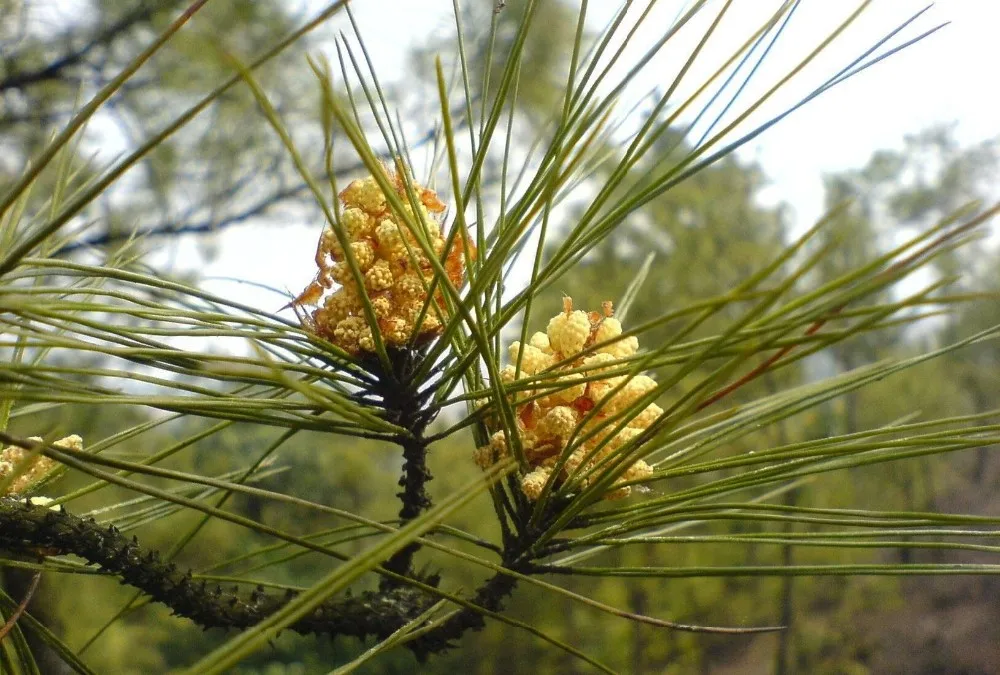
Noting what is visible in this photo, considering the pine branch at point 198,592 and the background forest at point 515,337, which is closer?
the pine branch at point 198,592

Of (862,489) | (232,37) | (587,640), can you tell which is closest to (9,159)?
(232,37)

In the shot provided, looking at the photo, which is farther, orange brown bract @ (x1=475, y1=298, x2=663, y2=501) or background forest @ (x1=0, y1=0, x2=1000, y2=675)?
background forest @ (x1=0, y1=0, x2=1000, y2=675)

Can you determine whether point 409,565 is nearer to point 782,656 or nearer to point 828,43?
point 828,43

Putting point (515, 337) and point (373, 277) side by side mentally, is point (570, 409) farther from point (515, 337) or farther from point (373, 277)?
point (515, 337)

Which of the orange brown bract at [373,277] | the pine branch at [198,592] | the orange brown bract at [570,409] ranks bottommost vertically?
the pine branch at [198,592]

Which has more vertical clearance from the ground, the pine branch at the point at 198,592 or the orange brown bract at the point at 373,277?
the orange brown bract at the point at 373,277
